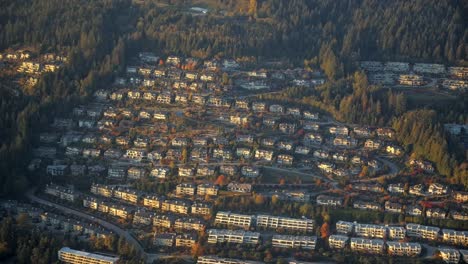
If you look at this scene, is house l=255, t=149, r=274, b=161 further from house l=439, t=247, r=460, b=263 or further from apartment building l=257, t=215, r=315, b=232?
house l=439, t=247, r=460, b=263

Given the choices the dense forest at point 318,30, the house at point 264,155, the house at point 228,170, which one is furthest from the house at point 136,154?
the dense forest at point 318,30

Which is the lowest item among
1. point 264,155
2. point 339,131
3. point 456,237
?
point 456,237

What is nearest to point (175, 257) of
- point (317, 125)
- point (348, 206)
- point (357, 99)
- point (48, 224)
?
point (48, 224)

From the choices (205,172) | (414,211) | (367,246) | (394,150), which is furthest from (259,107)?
(367,246)

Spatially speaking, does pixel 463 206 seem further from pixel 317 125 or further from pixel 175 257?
pixel 175 257

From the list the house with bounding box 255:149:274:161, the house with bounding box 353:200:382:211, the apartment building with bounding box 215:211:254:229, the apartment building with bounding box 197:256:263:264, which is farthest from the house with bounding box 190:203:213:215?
the house with bounding box 353:200:382:211

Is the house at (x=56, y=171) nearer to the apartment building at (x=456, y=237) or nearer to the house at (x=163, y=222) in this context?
the house at (x=163, y=222)

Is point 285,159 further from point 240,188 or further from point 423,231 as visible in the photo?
point 423,231
